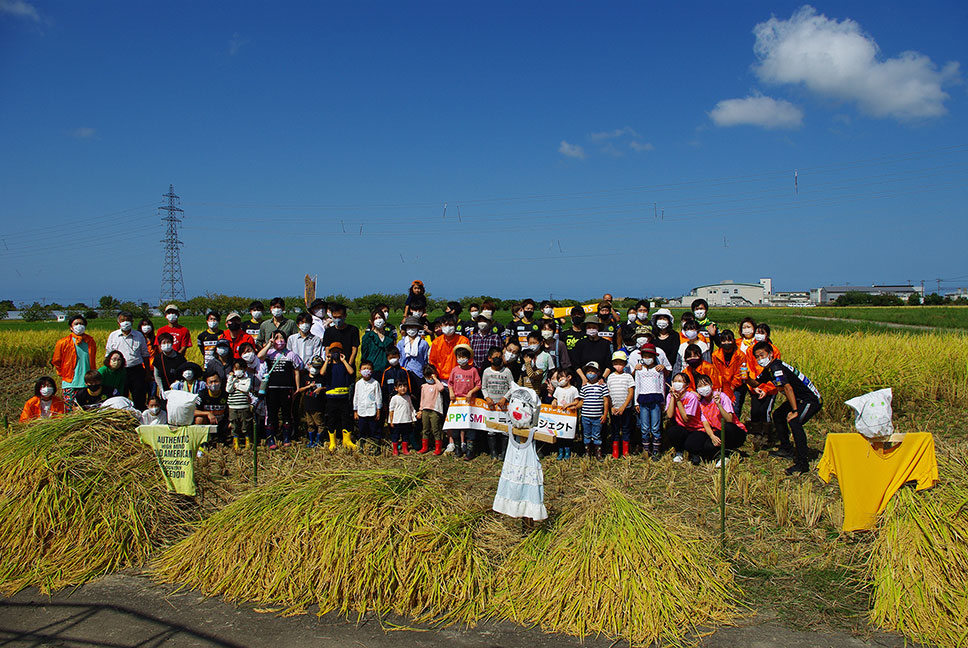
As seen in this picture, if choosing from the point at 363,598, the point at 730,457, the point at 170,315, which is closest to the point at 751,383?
the point at 730,457

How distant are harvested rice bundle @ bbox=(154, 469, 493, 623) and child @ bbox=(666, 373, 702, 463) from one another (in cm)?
421

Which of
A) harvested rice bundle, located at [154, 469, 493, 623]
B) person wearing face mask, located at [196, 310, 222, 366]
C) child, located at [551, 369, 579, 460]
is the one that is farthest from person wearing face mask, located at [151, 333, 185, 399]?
child, located at [551, 369, 579, 460]

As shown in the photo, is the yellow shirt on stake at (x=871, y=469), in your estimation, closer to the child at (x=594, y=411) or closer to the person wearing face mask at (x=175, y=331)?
the child at (x=594, y=411)

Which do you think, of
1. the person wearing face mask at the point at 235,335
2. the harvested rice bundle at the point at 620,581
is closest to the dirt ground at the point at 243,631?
the harvested rice bundle at the point at 620,581

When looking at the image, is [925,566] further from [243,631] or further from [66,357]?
[66,357]

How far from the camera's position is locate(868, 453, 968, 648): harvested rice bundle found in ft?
13.8

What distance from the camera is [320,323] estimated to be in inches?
421

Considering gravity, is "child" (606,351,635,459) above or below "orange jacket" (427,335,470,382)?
below

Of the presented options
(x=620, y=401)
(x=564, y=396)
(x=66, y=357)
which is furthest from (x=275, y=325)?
(x=620, y=401)

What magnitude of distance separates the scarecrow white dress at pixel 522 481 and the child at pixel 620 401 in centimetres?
352

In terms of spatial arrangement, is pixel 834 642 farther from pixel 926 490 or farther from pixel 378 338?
pixel 378 338

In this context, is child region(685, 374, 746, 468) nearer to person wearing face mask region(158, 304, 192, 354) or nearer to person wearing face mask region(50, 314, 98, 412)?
person wearing face mask region(158, 304, 192, 354)

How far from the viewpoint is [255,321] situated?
1133 centimetres

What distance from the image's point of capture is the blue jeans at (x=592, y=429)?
8664 mm
